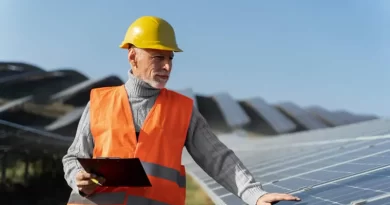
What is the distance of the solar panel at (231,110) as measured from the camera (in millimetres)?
8352

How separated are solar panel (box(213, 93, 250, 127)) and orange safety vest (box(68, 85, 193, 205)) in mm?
6383

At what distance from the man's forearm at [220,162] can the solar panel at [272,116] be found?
22.6 ft

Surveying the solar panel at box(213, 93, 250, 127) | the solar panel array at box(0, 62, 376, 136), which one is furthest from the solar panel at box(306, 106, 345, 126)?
the solar panel array at box(0, 62, 376, 136)

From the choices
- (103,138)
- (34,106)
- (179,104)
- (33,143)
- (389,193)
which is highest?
(179,104)

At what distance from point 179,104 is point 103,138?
298 mm

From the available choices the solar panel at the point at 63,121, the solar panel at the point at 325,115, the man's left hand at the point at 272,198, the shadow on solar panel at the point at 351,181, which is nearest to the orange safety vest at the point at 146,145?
the man's left hand at the point at 272,198

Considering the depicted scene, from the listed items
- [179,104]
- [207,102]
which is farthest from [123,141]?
[207,102]

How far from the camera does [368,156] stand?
3.87 metres

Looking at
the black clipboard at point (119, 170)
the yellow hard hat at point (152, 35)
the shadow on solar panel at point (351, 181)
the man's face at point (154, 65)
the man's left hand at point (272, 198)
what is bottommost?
the shadow on solar panel at point (351, 181)

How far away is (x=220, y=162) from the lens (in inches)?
72.6

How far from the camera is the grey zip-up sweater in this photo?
1788mm

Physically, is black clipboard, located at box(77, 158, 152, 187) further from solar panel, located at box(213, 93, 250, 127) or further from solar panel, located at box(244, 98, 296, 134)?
solar panel, located at box(244, 98, 296, 134)

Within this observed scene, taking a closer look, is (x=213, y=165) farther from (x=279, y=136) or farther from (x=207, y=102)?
(x=279, y=136)

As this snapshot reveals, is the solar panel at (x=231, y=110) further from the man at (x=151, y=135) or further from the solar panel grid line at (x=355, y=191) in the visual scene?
the man at (x=151, y=135)
